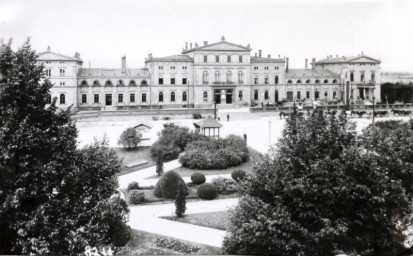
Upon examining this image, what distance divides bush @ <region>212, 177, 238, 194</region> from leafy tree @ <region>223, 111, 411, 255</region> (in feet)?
26.0

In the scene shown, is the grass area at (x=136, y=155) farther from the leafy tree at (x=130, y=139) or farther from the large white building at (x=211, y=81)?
the large white building at (x=211, y=81)

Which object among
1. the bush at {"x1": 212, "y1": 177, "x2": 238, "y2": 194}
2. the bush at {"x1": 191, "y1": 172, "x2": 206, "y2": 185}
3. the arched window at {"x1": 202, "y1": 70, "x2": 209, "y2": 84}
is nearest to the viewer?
the bush at {"x1": 212, "y1": 177, "x2": 238, "y2": 194}

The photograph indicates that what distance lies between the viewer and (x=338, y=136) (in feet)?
39.1

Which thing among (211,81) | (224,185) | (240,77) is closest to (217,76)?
(211,81)

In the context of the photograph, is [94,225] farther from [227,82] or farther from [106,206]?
[227,82]

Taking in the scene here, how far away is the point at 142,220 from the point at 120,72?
37.8 m

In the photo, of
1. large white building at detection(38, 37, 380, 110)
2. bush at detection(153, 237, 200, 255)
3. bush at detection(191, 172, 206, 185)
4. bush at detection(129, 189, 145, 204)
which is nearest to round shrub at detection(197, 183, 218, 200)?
bush at detection(191, 172, 206, 185)

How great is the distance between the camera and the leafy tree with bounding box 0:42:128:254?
1042cm

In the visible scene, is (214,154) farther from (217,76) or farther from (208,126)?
(217,76)

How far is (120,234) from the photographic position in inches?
530

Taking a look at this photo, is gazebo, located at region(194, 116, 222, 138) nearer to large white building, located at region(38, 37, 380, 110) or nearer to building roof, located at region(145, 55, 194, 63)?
large white building, located at region(38, 37, 380, 110)

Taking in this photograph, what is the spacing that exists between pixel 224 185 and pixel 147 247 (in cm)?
710

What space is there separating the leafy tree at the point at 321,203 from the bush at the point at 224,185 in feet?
26.0

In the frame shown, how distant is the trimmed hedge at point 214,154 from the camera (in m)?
24.1
